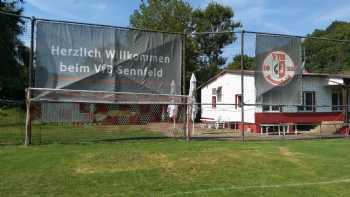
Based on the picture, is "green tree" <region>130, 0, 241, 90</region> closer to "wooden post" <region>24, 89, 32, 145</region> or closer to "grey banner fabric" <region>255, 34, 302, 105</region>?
"grey banner fabric" <region>255, 34, 302, 105</region>

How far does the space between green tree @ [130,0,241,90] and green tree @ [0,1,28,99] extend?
13789mm

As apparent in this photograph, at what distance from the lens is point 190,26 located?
45.2 meters

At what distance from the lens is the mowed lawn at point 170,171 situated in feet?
24.6

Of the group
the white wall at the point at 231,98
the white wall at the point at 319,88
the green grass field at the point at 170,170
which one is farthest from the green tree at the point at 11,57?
the white wall at the point at 319,88

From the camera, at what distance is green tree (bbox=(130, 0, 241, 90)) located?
41.5 meters

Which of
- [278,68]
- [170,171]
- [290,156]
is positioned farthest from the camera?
[278,68]

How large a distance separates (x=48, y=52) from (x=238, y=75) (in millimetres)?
16311

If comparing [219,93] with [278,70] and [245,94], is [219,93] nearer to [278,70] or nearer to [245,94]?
[245,94]

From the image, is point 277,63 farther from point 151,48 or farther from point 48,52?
point 48,52

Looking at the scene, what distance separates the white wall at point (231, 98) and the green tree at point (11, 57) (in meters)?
11.5

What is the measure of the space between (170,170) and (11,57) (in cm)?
1073

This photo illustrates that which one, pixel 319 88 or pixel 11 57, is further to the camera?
pixel 319 88

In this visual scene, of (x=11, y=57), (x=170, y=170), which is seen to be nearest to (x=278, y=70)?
(x=170, y=170)

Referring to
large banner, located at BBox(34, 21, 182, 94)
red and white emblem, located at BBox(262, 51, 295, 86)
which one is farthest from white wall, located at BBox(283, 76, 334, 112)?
large banner, located at BBox(34, 21, 182, 94)
